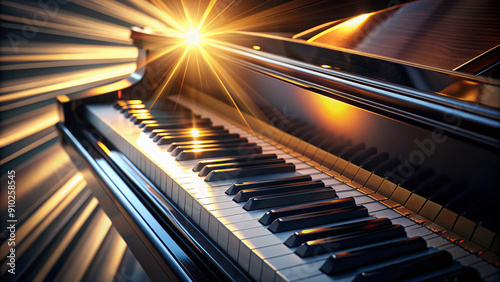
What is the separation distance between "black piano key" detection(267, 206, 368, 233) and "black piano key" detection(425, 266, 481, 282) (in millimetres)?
272

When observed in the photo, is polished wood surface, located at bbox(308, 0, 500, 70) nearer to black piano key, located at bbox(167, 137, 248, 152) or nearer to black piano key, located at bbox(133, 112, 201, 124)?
black piano key, located at bbox(167, 137, 248, 152)

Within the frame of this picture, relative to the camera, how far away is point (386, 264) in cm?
86

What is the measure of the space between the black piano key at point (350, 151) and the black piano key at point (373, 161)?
50 millimetres

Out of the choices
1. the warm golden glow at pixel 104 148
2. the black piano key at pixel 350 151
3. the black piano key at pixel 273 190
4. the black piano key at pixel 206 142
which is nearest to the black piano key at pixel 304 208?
the black piano key at pixel 273 190

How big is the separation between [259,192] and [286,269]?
355 mm

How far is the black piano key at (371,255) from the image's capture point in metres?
0.82

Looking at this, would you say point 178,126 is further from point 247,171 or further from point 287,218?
point 287,218

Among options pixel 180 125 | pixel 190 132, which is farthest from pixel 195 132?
pixel 180 125

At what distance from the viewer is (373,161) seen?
1.23 meters

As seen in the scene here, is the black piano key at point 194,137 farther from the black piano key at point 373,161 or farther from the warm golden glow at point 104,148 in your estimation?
the black piano key at point 373,161

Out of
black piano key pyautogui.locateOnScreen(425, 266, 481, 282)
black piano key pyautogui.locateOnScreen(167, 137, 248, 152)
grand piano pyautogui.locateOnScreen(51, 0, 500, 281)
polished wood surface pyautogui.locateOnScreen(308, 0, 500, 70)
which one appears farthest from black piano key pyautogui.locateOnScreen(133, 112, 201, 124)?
black piano key pyautogui.locateOnScreen(425, 266, 481, 282)

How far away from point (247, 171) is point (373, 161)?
1.38 feet

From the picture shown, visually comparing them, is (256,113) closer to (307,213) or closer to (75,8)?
(307,213)

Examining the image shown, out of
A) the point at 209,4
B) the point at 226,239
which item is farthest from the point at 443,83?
the point at 209,4
